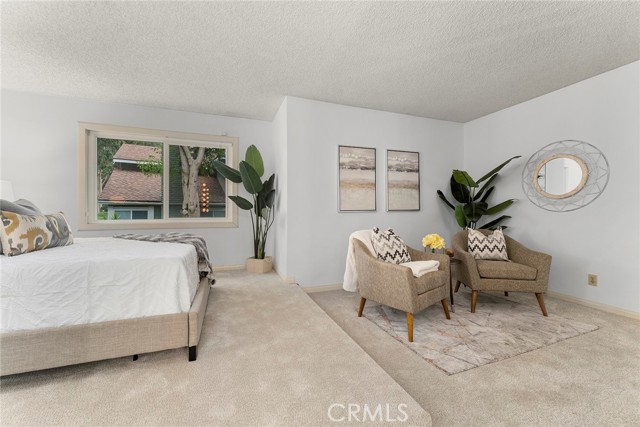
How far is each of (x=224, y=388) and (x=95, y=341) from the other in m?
0.82

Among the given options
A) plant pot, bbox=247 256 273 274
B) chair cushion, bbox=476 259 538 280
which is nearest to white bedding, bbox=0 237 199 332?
plant pot, bbox=247 256 273 274

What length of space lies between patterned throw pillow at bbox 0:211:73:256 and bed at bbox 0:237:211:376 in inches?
3.5

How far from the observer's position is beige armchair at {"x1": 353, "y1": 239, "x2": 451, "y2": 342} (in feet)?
7.02

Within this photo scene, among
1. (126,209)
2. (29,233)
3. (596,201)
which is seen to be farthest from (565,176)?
(126,209)

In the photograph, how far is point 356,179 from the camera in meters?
3.68

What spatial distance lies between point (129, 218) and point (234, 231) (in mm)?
1442

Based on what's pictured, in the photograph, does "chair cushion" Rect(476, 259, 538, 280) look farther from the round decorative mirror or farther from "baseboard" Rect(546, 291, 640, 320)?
the round decorative mirror

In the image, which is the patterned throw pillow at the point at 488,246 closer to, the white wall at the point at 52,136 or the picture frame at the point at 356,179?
the picture frame at the point at 356,179

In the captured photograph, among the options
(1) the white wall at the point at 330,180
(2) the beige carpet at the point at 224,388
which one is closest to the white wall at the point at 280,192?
(1) the white wall at the point at 330,180

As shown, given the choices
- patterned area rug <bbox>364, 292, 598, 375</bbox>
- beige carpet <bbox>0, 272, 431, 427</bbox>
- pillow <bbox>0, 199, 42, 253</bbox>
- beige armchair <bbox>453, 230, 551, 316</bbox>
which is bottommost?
patterned area rug <bbox>364, 292, 598, 375</bbox>

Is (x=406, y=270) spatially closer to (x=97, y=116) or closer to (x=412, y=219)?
(x=412, y=219)

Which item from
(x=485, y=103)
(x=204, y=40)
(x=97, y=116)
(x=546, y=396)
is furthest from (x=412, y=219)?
(x=97, y=116)

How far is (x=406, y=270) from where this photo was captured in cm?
213

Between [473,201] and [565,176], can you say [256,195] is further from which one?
[565,176]
